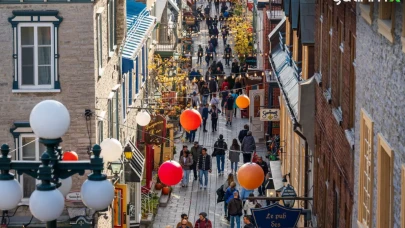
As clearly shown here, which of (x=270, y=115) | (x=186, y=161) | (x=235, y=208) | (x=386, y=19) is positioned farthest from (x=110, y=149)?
(x=270, y=115)

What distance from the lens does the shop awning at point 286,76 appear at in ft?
106

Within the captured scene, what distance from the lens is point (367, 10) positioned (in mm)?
16312

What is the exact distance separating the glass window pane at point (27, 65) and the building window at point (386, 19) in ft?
46.9

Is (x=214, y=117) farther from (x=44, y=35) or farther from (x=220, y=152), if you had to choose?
(x=44, y=35)

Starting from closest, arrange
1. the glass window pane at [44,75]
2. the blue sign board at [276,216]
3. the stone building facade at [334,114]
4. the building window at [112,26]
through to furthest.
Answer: the stone building facade at [334,114], the blue sign board at [276,216], the glass window pane at [44,75], the building window at [112,26]

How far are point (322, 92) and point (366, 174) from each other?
26.2 feet

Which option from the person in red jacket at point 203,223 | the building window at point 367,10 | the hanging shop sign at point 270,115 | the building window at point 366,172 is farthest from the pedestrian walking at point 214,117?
the building window at point 367,10

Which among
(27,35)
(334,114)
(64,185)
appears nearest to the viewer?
(64,185)

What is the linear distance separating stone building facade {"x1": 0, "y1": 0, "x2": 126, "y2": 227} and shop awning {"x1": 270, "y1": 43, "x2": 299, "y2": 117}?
16.6ft

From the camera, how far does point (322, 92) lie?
2489 centimetres

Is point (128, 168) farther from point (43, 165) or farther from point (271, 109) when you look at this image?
point (43, 165)

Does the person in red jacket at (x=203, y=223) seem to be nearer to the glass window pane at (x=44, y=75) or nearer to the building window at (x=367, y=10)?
the glass window pane at (x=44, y=75)

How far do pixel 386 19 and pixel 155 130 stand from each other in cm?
2617

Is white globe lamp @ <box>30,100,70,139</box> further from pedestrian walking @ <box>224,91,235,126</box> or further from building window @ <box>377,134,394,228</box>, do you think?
→ pedestrian walking @ <box>224,91,235,126</box>
